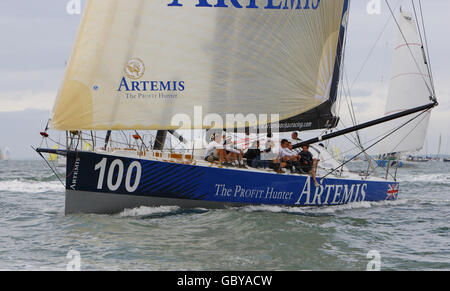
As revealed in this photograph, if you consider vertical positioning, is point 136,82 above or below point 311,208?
above

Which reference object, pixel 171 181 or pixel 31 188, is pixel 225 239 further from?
pixel 31 188

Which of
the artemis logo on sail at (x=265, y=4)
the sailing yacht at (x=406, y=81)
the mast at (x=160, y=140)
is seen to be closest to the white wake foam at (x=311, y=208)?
the mast at (x=160, y=140)

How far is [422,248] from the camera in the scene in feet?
25.5

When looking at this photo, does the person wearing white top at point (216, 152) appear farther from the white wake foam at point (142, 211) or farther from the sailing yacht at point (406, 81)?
the sailing yacht at point (406, 81)

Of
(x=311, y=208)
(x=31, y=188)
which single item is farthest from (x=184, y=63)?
(x=31, y=188)

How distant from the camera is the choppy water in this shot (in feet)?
21.4

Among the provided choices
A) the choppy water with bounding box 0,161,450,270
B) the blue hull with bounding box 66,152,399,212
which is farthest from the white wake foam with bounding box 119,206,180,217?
the blue hull with bounding box 66,152,399,212

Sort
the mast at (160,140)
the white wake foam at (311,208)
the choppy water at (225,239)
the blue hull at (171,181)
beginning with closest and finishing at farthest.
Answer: the choppy water at (225,239) < the blue hull at (171,181) < the white wake foam at (311,208) < the mast at (160,140)

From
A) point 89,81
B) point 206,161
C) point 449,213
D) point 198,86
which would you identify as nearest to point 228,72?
point 198,86

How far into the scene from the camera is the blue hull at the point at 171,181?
9664 mm

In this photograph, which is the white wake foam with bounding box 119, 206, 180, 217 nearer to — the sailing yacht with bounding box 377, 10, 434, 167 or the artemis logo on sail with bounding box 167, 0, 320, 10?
the artemis logo on sail with bounding box 167, 0, 320, 10

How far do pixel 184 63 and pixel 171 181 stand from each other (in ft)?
7.42

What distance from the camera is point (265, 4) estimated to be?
11156 millimetres

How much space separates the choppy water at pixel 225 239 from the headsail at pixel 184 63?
1.88m
